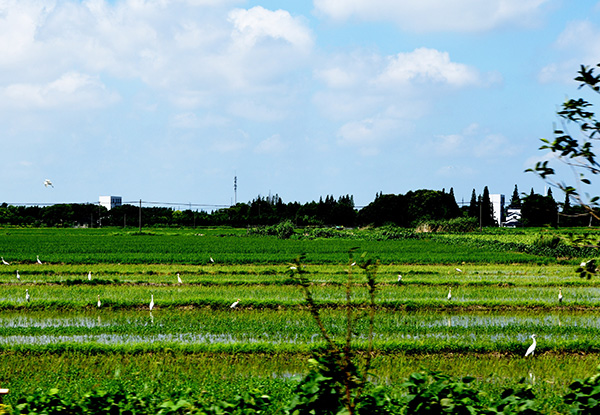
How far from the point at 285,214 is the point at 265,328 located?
84.3m

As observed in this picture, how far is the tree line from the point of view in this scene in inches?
3425

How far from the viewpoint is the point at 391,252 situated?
35188 millimetres

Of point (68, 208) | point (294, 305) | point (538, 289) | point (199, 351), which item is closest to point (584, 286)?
point (538, 289)

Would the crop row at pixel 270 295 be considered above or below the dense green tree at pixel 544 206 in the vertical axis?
below

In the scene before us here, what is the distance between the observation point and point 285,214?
9731cm

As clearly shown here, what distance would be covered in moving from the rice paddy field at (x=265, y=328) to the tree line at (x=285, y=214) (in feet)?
196

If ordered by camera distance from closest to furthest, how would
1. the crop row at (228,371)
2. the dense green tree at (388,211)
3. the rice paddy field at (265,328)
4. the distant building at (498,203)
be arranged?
the crop row at (228,371) < the rice paddy field at (265,328) < the dense green tree at (388,211) < the distant building at (498,203)

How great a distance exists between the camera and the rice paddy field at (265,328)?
30.3ft

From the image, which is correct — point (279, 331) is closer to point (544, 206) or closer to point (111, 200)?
point (544, 206)

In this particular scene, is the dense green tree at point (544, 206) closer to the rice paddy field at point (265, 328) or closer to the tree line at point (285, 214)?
the rice paddy field at point (265, 328)

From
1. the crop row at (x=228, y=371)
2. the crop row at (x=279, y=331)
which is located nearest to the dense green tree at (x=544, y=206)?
the crop row at (x=228, y=371)

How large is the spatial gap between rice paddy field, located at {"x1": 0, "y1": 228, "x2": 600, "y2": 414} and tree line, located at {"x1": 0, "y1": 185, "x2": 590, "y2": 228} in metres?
59.8

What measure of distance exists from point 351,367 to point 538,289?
57.9ft

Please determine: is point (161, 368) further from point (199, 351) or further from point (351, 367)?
point (351, 367)
